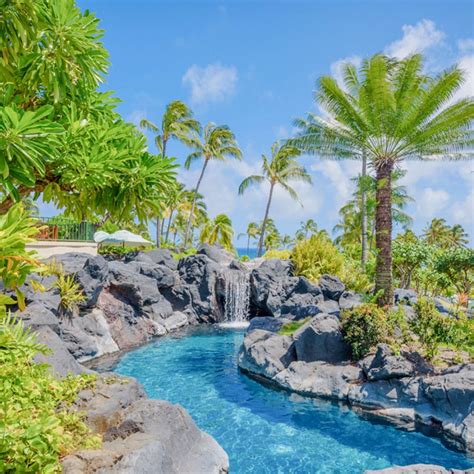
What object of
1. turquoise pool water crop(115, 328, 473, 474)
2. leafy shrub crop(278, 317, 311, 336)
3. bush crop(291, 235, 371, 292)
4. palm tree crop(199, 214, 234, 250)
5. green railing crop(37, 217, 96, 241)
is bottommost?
turquoise pool water crop(115, 328, 473, 474)

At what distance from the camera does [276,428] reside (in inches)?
337

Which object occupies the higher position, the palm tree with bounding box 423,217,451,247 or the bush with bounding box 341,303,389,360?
the palm tree with bounding box 423,217,451,247

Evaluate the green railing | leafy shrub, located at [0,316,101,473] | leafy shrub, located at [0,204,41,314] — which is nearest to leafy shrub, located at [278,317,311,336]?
leafy shrub, located at [0,316,101,473]

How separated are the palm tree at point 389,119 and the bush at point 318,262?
8.96 metres

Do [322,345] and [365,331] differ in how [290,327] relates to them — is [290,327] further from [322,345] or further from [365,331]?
[365,331]

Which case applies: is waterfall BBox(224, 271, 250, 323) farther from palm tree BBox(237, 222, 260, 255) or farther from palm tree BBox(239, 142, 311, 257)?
palm tree BBox(237, 222, 260, 255)

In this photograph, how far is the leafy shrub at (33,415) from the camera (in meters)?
3.59

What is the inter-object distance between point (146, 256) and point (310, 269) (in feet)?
34.8

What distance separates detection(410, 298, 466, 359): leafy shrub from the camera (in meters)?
10.6

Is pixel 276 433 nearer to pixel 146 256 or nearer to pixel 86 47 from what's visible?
pixel 86 47

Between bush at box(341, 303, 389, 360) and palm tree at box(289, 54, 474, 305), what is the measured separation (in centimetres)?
288

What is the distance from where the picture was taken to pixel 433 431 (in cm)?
844

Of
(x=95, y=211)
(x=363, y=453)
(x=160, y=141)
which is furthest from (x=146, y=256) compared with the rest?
(x=95, y=211)

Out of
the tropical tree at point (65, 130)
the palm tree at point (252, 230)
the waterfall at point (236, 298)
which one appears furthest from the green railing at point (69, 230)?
the palm tree at point (252, 230)
